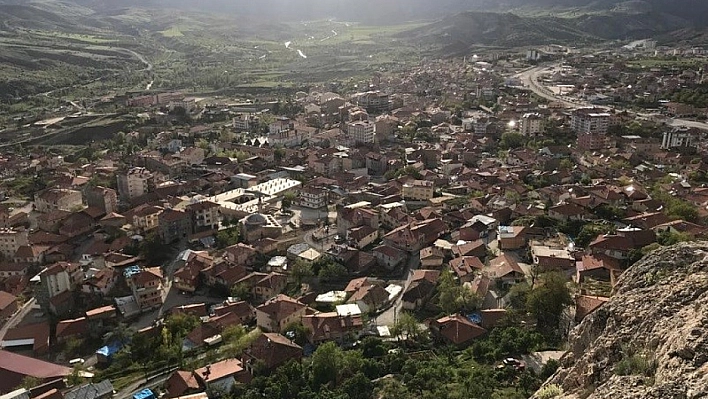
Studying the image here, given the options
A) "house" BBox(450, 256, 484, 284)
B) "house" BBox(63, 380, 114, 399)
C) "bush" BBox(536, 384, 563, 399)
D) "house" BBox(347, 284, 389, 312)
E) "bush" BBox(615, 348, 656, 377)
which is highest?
"bush" BBox(615, 348, 656, 377)

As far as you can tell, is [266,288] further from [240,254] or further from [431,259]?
[431,259]

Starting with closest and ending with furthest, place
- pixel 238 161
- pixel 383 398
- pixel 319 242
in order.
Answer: pixel 383 398
pixel 319 242
pixel 238 161

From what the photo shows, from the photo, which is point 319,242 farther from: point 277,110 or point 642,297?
point 277,110

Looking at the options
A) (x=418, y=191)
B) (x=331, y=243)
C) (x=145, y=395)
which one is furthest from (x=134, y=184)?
(x=145, y=395)

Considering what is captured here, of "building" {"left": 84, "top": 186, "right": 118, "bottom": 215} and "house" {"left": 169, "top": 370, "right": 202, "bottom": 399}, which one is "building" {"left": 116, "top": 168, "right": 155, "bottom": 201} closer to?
"building" {"left": 84, "top": 186, "right": 118, "bottom": 215}

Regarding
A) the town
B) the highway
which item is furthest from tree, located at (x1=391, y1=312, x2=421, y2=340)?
the highway

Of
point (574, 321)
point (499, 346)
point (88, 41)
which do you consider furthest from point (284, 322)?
point (88, 41)
